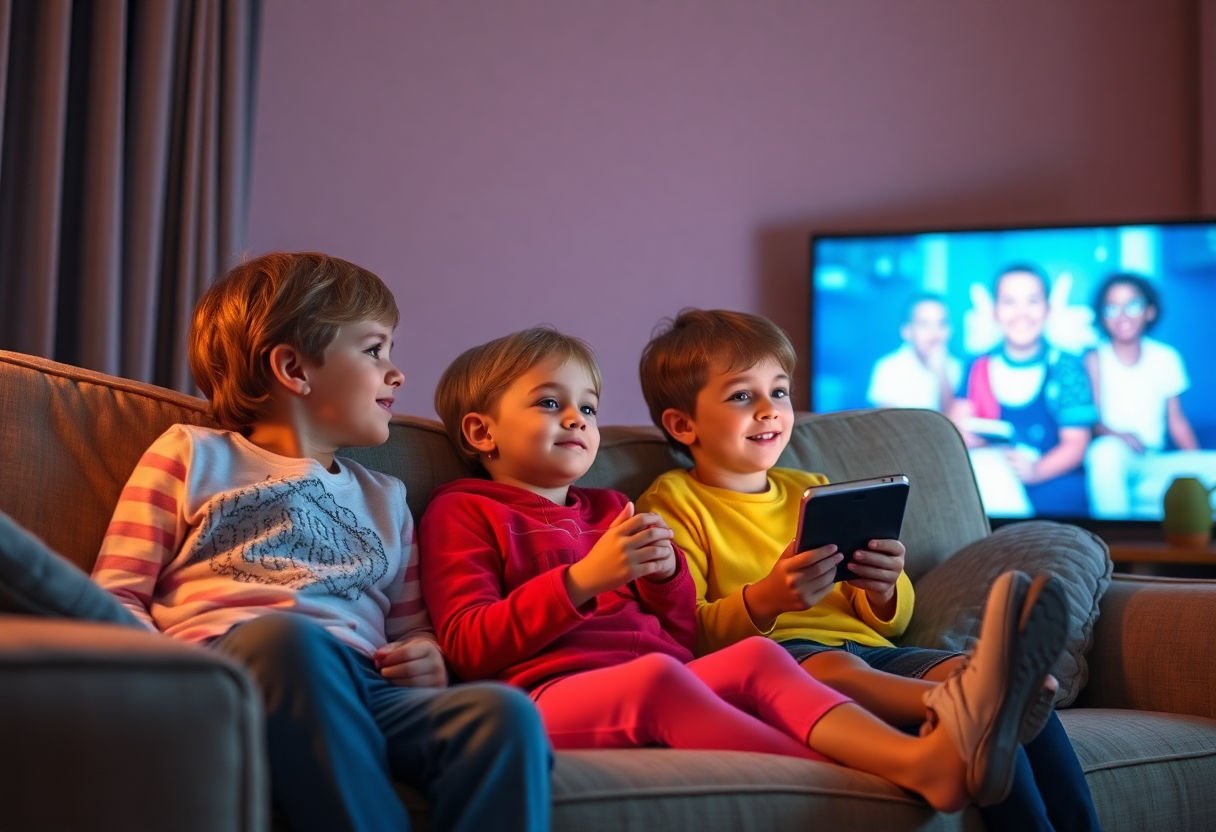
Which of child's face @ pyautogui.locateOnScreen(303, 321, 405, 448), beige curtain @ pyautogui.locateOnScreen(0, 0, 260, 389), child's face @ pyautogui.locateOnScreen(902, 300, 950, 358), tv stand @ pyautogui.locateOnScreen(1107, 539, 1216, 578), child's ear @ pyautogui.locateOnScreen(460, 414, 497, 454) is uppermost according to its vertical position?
beige curtain @ pyautogui.locateOnScreen(0, 0, 260, 389)

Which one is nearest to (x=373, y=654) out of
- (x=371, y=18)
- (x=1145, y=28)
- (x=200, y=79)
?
(x=200, y=79)

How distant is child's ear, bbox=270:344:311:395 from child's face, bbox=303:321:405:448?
10 millimetres

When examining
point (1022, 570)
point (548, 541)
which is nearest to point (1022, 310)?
point (1022, 570)

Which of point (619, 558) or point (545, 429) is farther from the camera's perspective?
point (545, 429)

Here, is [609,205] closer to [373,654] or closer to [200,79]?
[200,79]

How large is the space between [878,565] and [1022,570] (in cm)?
29

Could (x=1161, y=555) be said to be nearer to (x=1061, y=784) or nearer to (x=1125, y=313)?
(x=1125, y=313)

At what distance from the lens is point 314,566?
168 centimetres

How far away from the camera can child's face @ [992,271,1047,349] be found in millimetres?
3711

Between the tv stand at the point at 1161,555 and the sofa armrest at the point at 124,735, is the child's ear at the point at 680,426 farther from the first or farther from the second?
the tv stand at the point at 1161,555

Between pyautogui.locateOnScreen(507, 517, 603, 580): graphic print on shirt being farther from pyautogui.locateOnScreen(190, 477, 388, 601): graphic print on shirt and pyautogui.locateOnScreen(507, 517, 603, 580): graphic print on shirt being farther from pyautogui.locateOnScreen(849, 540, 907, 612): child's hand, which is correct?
pyautogui.locateOnScreen(849, 540, 907, 612): child's hand

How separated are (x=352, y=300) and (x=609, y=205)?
2018 mm

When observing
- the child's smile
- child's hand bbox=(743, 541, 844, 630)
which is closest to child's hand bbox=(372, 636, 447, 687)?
the child's smile

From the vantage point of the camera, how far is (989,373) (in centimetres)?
373
